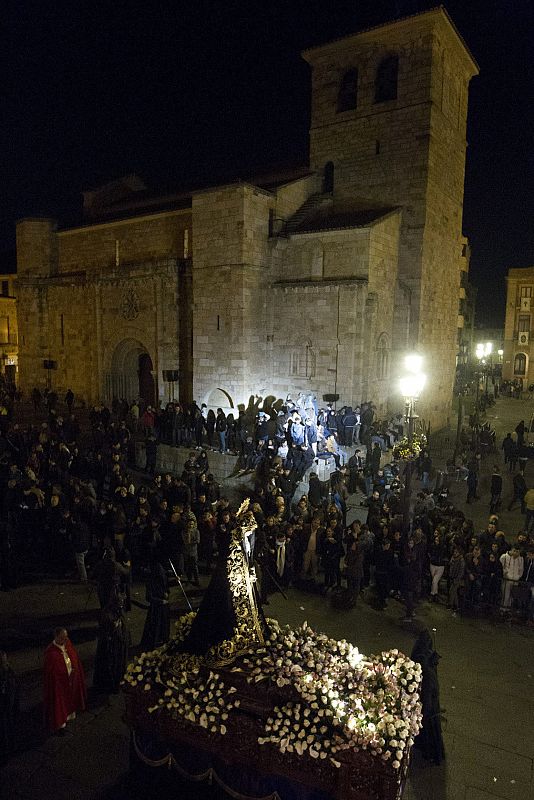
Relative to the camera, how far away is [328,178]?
2447 cm

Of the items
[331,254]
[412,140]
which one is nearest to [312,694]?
[331,254]

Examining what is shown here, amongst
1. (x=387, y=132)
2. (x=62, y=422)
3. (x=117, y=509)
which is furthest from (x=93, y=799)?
(x=387, y=132)

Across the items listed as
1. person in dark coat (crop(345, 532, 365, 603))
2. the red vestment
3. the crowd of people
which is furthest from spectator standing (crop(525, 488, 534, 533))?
→ the red vestment

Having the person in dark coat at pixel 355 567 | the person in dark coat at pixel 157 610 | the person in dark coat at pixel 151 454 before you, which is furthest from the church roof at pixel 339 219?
the person in dark coat at pixel 157 610

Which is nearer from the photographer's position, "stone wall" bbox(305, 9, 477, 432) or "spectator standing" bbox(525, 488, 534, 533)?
"spectator standing" bbox(525, 488, 534, 533)

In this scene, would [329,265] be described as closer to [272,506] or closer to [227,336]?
[227,336]

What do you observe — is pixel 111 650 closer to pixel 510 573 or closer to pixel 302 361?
pixel 510 573

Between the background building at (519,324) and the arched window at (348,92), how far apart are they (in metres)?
32.0

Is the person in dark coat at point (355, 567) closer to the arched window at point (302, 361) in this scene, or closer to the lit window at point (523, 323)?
the arched window at point (302, 361)

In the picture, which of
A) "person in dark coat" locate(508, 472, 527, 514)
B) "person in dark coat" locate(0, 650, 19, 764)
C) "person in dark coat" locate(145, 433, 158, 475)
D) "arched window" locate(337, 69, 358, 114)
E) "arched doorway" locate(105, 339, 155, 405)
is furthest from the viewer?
"arched doorway" locate(105, 339, 155, 405)

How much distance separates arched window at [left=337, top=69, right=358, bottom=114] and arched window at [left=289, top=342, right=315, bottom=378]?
10585 millimetres

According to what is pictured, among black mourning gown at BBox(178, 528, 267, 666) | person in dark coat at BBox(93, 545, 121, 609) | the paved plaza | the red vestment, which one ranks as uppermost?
black mourning gown at BBox(178, 528, 267, 666)

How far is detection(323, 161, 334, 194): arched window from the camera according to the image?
79.8 ft

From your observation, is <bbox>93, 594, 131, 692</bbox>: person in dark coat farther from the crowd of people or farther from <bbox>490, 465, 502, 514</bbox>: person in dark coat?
<bbox>490, 465, 502, 514</bbox>: person in dark coat
